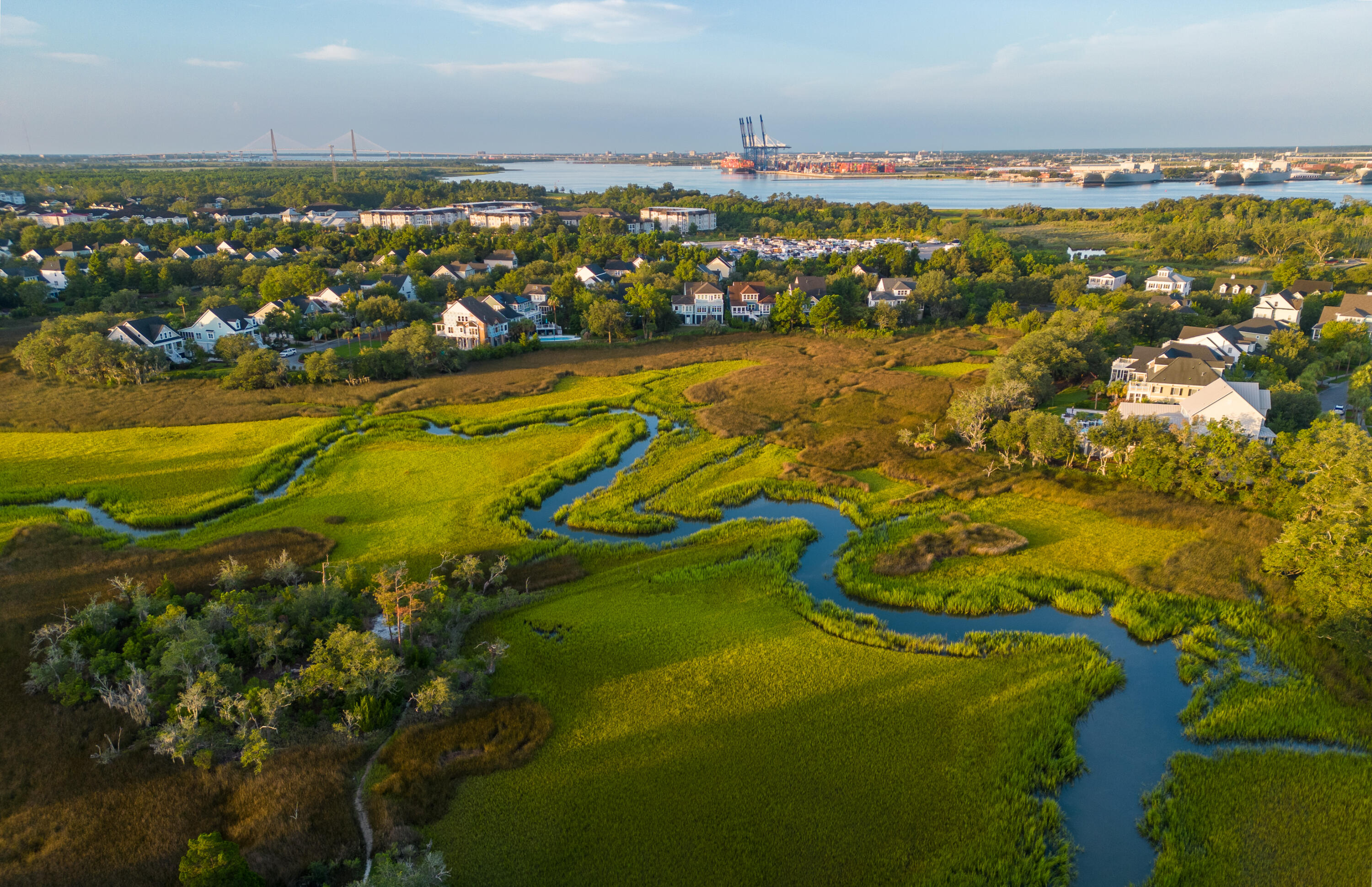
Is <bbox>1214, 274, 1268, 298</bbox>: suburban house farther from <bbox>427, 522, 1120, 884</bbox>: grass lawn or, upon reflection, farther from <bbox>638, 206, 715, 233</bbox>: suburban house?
<bbox>638, 206, 715, 233</bbox>: suburban house

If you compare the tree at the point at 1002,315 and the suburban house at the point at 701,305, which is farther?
the suburban house at the point at 701,305

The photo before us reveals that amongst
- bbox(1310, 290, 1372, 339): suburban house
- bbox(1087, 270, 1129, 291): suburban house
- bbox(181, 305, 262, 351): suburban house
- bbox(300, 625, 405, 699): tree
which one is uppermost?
bbox(1087, 270, 1129, 291): suburban house

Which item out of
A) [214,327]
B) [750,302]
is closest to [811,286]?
[750,302]

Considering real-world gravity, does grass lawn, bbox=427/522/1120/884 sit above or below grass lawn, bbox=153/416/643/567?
below

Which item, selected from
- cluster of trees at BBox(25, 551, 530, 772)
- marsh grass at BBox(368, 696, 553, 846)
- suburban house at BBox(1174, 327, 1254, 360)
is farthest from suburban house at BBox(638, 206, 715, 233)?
marsh grass at BBox(368, 696, 553, 846)

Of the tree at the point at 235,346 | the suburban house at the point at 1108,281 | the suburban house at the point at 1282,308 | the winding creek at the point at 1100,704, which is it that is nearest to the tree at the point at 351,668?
the winding creek at the point at 1100,704

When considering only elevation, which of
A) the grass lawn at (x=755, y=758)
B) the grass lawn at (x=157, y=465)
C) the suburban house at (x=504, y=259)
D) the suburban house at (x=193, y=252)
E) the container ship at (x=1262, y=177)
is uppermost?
the container ship at (x=1262, y=177)

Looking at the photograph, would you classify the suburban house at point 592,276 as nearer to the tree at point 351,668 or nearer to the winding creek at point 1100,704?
the winding creek at point 1100,704

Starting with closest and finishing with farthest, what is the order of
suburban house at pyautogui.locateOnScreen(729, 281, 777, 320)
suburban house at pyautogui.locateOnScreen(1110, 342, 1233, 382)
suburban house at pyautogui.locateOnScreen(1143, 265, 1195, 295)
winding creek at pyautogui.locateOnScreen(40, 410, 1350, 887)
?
1. winding creek at pyautogui.locateOnScreen(40, 410, 1350, 887)
2. suburban house at pyautogui.locateOnScreen(1110, 342, 1233, 382)
3. suburban house at pyautogui.locateOnScreen(1143, 265, 1195, 295)
4. suburban house at pyautogui.locateOnScreen(729, 281, 777, 320)
